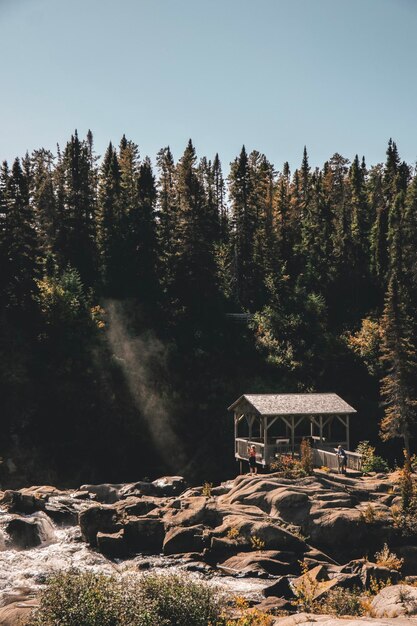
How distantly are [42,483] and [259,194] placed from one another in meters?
53.7

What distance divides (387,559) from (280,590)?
640 cm

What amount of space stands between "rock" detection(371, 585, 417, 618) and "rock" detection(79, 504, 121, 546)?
1430 cm

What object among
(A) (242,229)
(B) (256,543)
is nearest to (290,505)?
(B) (256,543)

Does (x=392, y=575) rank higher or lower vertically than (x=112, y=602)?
lower

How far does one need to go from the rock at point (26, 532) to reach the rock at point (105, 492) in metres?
6.62

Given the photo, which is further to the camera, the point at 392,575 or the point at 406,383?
the point at 406,383

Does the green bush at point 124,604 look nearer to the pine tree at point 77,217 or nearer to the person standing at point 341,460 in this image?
the person standing at point 341,460

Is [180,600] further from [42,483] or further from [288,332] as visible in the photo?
[288,332]

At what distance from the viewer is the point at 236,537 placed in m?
25.6

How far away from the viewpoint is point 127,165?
3115 inches

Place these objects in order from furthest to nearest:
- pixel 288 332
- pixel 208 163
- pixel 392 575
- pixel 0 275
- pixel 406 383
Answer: pixel 208 163 < pixel 288 332 < pixel 0 275 < pixel 406 383 < pixel 392 575

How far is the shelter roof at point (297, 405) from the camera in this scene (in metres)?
35.3

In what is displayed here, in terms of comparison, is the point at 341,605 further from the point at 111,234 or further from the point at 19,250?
the point at 111,234

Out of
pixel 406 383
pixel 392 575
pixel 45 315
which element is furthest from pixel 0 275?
pixel 392 575
